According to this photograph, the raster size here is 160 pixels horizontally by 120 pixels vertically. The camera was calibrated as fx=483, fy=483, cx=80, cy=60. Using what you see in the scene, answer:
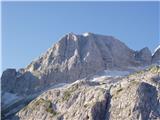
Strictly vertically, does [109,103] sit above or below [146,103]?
below

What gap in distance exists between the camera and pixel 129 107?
138250 millimetres

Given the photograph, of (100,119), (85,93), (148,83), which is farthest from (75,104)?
(148,83)

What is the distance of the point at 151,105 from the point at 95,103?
1751 cm

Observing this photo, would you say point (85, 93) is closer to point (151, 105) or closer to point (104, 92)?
point (104, 92)

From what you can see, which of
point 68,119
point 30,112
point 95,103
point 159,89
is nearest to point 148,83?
point 159,89

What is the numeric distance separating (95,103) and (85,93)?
1170 centimetres

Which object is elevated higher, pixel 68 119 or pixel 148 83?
pixel 148 83

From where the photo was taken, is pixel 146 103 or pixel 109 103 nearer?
pixel 146 103

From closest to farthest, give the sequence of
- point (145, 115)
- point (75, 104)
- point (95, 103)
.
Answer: point (145, 115)
point (95, 103)
point (75, 104)

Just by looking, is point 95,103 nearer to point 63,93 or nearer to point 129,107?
point 129,107

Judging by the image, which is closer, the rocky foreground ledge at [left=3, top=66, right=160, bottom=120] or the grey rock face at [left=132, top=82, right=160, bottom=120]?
the grey rock face at [left=132, top=82, right=160, bottom=120]

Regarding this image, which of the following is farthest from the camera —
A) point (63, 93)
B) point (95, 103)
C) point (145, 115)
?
point (63, 93)

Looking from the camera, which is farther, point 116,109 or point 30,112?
point 30,112

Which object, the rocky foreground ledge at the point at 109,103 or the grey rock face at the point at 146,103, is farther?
the rocky foreground ledge at the point at 109,103
